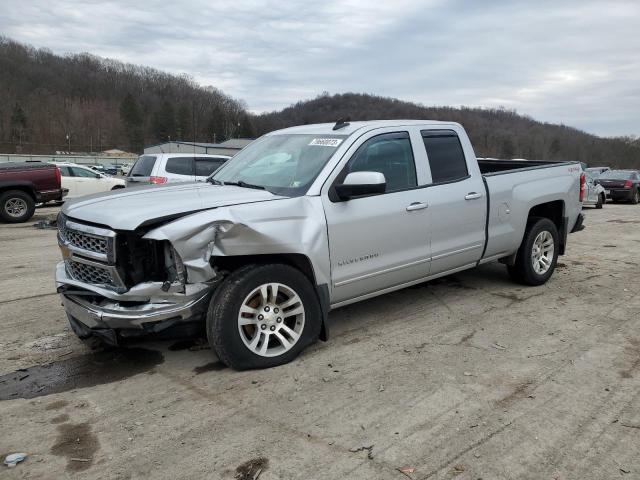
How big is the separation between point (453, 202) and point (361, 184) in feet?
4.76

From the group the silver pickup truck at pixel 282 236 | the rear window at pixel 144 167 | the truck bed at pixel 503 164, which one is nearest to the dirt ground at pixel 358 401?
the silver pickup truck at pixel 282 236

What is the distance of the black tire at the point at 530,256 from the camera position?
6.26 meters

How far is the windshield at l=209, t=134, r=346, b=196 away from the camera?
4484 millimetres

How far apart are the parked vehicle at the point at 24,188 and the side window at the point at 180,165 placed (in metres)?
3.67

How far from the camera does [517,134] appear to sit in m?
84.7

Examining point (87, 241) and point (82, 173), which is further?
point (82, 173)

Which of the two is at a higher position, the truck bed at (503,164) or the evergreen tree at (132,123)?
the evergreen tree at (132,123)

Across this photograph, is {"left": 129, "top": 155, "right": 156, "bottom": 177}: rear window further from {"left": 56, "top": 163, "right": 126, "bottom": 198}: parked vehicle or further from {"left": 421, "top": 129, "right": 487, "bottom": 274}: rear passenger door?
{"left": 421, "top": 129, "right": 487, "bottom": 274}: rear passenger door

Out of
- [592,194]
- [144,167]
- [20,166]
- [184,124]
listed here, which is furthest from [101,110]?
[592,194]

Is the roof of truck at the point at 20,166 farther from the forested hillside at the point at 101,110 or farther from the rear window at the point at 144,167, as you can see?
the forested hillside at the point at 101,110

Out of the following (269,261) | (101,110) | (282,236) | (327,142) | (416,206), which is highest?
(101,110)

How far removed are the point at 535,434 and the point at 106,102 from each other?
148 metres

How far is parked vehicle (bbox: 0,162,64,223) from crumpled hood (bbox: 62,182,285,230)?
10707 millimetres

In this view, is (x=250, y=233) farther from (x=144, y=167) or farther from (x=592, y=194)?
(x=592, y=194)
